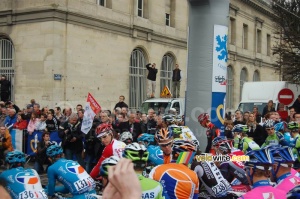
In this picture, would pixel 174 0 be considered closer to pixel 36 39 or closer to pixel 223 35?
pixel 36 39

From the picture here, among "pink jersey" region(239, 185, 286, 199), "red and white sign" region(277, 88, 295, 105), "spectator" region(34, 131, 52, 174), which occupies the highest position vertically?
"red and white sign" region(277, 88, 295, 105)

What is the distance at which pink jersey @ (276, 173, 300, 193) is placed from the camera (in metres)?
5.06

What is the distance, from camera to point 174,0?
111 feet

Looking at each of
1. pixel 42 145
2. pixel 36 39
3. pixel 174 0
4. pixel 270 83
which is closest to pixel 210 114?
pixel 42 145

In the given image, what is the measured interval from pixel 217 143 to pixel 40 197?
9.83 feet

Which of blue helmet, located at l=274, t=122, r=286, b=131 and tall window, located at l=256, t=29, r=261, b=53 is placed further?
tall window, located at l=256, t=29, r=261, b=53

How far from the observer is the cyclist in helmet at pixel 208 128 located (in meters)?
10.4

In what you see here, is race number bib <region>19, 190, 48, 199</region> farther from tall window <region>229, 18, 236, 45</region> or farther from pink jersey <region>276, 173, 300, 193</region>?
tall window <region>229, 18, 236, 45</region>

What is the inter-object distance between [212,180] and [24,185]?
98.1 inches

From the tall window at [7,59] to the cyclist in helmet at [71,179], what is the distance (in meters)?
19.0

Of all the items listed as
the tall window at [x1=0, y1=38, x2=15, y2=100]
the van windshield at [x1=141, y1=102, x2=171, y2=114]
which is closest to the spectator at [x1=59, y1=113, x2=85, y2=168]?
the van windshield at [x1=141, y1=102, x2=171, y2=114]

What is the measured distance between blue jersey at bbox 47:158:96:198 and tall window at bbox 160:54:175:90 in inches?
1006

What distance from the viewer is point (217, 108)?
10570 millimetres

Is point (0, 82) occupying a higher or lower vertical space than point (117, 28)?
lower
